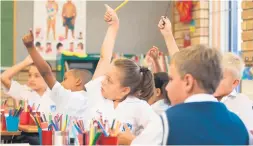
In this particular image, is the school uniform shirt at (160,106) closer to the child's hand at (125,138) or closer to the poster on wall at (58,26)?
the child's hand at (125,138)

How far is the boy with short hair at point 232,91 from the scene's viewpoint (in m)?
2.62

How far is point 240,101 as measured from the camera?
8.94ft

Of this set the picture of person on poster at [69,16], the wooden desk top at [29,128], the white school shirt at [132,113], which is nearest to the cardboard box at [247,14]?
the picture of person on poster at [69,16]

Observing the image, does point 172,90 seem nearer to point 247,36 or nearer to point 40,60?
point 40,60

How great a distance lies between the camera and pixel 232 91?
2.71 m

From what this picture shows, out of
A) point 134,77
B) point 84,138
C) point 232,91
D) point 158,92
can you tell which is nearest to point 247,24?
point 158,92

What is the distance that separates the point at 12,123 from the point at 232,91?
1413 mm

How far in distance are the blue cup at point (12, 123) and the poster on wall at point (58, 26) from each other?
3.83 metres

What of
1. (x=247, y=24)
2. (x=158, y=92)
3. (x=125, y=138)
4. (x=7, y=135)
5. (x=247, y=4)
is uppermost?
Answer: (x=247, y=4)

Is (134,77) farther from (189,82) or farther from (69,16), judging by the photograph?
(69,16)

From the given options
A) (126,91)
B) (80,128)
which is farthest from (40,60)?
(80,128)

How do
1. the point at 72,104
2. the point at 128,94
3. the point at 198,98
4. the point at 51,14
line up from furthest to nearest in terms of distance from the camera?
the point at 51,14 → the point at 72,104 → the point at 128,94 → the point at 198,98

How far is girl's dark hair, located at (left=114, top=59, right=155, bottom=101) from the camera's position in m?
2.50

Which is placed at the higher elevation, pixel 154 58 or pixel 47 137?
pixel 154 58
